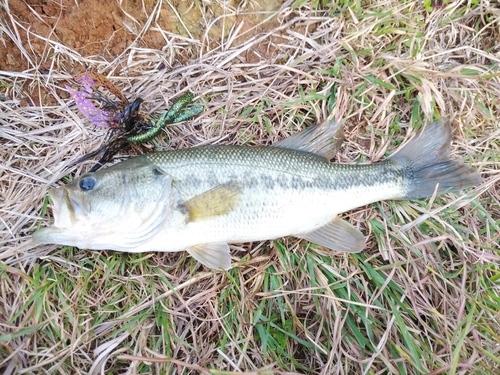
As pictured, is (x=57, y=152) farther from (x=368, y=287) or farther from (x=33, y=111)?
(x=368, y=287)

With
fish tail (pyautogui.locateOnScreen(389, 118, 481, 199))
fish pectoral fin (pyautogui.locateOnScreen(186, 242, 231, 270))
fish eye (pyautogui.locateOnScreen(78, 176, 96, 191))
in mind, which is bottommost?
fish pectoral fin (pyautogui.locateOnScreen(186, 242, 231, 270))

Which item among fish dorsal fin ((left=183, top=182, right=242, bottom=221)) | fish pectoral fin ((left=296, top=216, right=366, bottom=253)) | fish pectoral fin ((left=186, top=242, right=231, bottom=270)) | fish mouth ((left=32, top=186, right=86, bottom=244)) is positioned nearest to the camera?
fish mouth ((left=32, top=186, right=86, bottom=244))

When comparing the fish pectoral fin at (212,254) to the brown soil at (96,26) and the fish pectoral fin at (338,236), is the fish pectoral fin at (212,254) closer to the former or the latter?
the fish pectoral fin at (338,236)

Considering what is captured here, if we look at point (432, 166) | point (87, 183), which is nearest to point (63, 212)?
point (87, 183)

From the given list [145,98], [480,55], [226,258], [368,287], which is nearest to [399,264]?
[368,287]

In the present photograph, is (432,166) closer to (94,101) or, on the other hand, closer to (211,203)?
(211,203)

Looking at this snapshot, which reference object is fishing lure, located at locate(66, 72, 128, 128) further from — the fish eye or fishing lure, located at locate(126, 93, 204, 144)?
the fish eye

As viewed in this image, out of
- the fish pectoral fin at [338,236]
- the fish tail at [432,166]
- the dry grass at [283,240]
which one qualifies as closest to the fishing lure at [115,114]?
the dry grass at [283,240]

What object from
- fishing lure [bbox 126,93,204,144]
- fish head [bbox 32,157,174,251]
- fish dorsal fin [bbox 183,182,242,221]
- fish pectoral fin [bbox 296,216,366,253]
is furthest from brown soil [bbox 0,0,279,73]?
fish pectoral fin [bbox 296,216,366,253]
